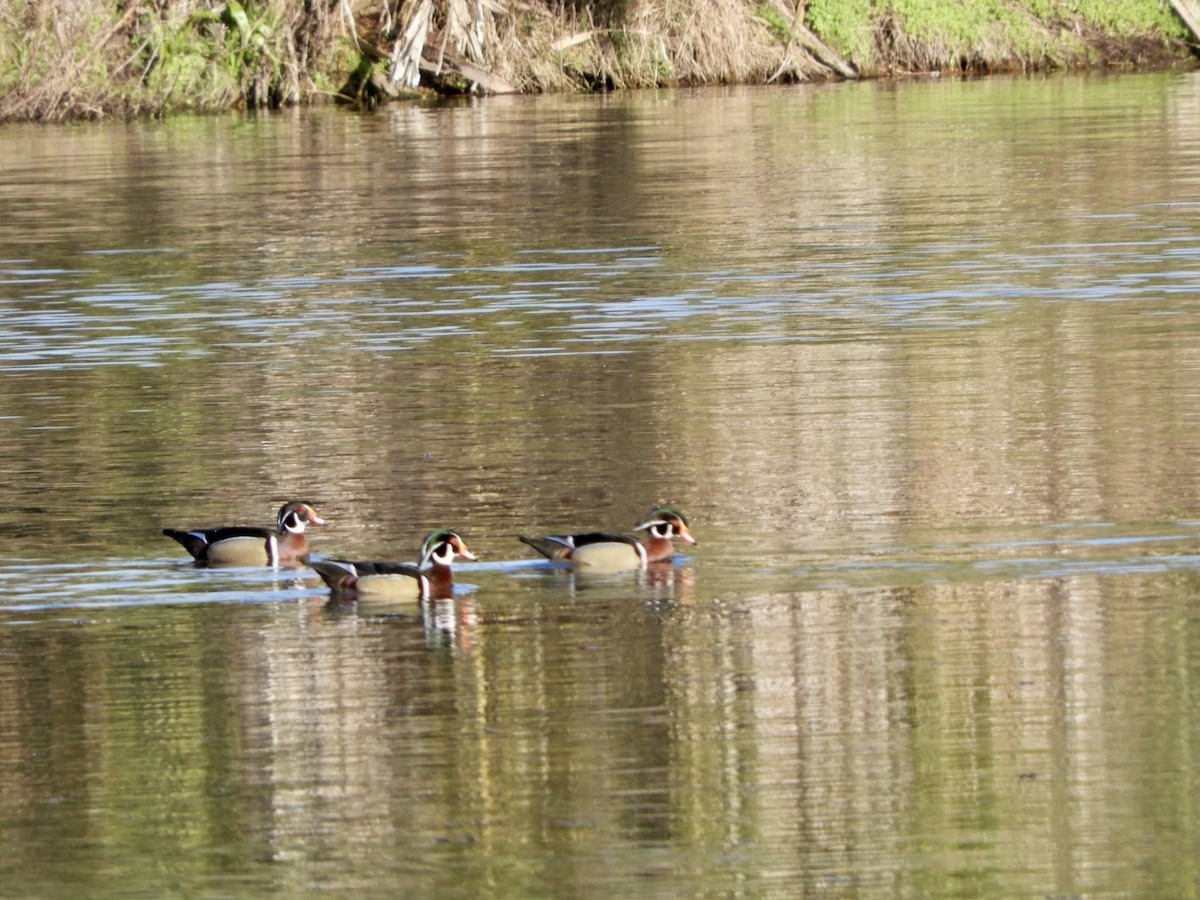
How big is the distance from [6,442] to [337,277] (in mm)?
7787

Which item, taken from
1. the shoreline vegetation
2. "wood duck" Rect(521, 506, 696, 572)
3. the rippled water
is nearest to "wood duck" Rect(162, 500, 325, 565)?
the rippled water

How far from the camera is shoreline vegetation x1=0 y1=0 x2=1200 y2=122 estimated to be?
45281mm

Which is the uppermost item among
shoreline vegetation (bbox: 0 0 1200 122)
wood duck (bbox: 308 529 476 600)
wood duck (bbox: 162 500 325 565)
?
shoreline vegetation (bbox: 0 0 1200 122)

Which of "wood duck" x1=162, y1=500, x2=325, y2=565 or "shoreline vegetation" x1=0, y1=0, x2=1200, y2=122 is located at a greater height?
"shoreline vegetation" x1=0, y1=0, x2=1200, y2=122

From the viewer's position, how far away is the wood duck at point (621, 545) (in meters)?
10.5

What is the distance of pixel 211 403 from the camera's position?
1570 cm

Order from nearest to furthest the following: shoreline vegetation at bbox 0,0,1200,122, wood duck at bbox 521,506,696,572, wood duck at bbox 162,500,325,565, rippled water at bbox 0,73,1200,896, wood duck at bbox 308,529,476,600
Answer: rippled water at bbox 0,73,1200,896
wood duck at bbox 308,529,476,600
wood duck at bbox 521,506,696,572
wood duck at bbox 162,500,325,565
shoreline vegetation at bbox 0,0,1200,122

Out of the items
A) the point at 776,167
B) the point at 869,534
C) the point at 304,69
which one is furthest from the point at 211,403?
→ the point at 304,69

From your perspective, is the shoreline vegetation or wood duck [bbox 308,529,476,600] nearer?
wood duck [bbox 308,529,476,600]

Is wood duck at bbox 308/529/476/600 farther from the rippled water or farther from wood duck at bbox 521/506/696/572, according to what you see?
wood duck at bbox 521/506/696/572

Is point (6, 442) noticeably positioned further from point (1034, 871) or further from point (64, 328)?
point (1034, 871)

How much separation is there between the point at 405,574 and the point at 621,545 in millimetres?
991

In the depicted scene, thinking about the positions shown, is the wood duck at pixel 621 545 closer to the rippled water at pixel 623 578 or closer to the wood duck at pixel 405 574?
the rippled water at pixel 623 578

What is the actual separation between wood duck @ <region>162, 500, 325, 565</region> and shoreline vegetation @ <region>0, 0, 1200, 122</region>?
35.2m
